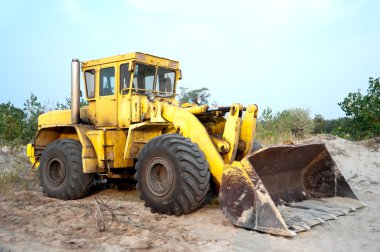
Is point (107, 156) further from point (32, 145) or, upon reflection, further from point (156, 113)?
point (32, 145)

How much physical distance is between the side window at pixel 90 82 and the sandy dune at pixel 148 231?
7.43 ft

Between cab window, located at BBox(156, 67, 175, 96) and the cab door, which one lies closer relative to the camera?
the cab door

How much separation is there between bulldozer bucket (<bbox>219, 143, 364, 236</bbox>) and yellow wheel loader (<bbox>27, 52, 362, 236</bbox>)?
0.04 ft

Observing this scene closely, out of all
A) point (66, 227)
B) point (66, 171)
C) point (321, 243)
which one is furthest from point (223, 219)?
point (66, 171)

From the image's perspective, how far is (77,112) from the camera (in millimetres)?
8359

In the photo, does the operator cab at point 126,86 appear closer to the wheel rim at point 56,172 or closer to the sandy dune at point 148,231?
the wheel rim at point 56,172

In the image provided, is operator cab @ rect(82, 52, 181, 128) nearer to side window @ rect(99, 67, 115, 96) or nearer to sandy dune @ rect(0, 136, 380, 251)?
side window @ rect(99, 67, 115, 96)

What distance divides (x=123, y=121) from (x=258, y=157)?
2.92 metres

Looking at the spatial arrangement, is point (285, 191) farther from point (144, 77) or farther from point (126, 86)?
point (126, 86)

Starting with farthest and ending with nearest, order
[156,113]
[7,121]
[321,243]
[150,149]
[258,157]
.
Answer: [7,121], [156,113], [150,149], [258,157], [321,243]

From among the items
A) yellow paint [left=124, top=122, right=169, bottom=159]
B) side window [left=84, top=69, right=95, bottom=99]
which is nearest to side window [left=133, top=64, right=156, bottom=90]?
yellow paint [left=124, top=122, right=169, bottom=159]

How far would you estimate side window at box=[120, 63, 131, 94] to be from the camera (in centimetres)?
765

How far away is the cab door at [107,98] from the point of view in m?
7.84

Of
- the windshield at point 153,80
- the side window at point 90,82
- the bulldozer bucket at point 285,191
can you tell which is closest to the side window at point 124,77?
the windshield at point 153,80
